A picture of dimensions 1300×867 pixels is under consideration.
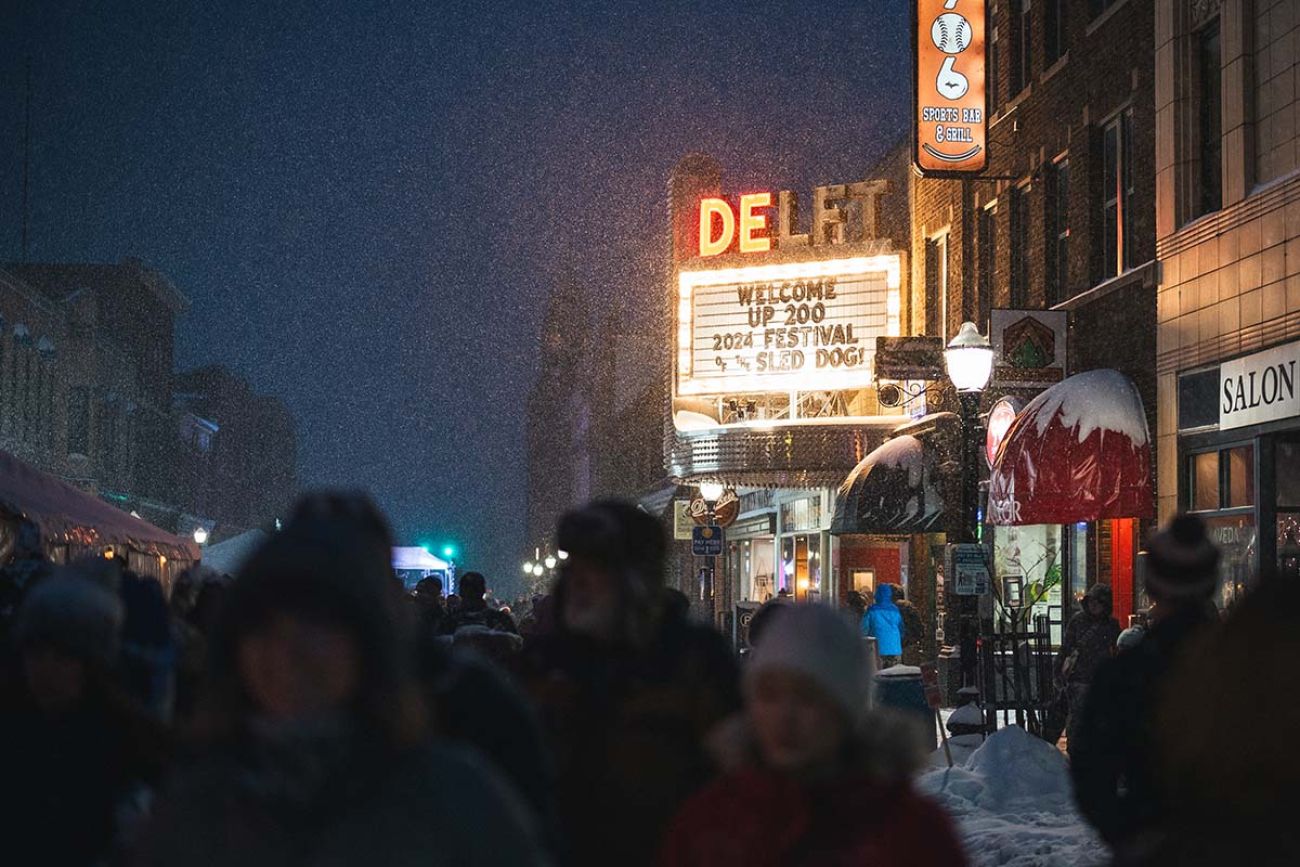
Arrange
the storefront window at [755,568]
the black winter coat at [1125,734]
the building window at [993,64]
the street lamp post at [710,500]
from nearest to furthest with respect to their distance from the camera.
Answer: the black winter coat at [1125,734], the building window at [993,64], the street lamp post at [710,500], the storefront window at [755,568]

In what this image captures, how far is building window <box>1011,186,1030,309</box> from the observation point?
24984 mm

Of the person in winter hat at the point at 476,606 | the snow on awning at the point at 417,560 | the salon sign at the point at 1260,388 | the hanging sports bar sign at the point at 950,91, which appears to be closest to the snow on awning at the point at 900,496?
the hanging sports bar sign at the point at 950,91

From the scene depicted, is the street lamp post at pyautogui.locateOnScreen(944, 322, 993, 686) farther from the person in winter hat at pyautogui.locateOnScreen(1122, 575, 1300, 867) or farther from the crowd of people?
the person in winter hat at pyautogui.locateOnScreen(1122, 575, 1300, 867)

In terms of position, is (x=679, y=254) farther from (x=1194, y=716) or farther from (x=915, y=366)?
(x=1194, y=716)

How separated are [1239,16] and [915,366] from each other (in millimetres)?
5137

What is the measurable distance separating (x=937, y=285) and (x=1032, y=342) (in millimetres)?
8224

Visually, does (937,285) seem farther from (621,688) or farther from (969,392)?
(621,688)

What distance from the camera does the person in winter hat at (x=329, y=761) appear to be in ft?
8.34

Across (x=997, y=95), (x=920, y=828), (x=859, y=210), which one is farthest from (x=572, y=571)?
(x=859, y=210)

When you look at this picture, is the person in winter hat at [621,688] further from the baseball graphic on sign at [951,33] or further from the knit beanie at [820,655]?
the baseball graphic on sign at [951,33]

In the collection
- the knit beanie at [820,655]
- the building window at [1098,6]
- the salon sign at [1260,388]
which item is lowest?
the knit beanie at [820,655]

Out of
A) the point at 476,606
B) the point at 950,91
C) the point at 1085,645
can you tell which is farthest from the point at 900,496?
the point at 476,606

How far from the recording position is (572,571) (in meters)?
4.62

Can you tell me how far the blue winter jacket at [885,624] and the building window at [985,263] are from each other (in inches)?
223
